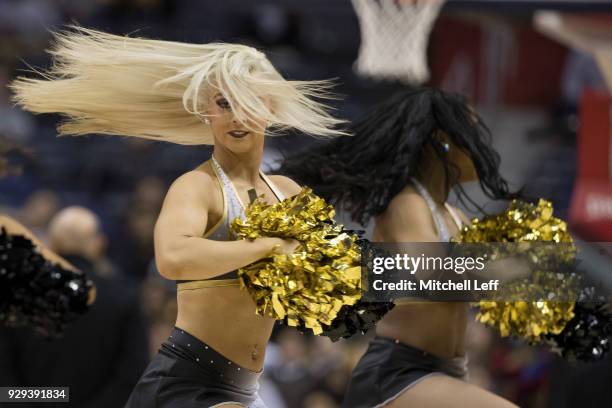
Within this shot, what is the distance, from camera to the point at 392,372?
4.76m

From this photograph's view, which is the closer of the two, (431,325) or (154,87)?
(154,87)

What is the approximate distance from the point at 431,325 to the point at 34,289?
1.53 meters

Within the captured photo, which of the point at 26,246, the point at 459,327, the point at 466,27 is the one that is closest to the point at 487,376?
the point at 459,327

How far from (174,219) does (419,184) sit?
1366mm

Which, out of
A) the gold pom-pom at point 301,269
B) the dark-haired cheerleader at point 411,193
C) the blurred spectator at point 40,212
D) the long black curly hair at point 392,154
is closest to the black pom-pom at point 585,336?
the dark-haired cheerleader at point 411,193

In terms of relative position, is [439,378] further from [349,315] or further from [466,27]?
[466,27]

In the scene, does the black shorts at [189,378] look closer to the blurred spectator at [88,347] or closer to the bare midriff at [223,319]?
the bare midriff at [223,319]

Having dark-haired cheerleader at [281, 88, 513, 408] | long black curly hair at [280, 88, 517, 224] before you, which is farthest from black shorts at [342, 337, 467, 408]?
long black curly hair at [280, 88, 517, 224]

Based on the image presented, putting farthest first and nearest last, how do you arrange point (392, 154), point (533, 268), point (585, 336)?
point (392, 154) < point (585, 336) < point (533, 268)

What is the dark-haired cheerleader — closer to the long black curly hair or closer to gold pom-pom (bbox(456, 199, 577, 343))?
the long black curly hair

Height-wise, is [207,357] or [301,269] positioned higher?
[301,269]

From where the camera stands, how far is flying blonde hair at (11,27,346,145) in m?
4.02

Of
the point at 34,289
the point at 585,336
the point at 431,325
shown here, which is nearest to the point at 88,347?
the point at 34,289

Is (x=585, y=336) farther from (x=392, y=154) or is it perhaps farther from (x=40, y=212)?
(x=40, y=212)
